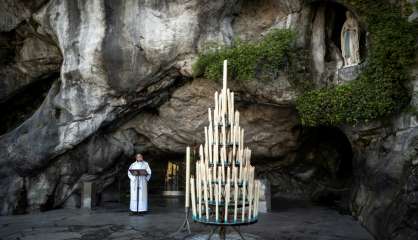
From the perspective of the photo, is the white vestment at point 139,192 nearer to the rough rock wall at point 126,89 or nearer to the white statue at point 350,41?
the rough rock wall at point 126,89

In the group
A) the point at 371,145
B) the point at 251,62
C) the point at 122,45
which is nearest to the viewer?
the point at 371,145

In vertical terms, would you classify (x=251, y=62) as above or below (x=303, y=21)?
below

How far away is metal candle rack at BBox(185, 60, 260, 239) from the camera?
20.0 ft

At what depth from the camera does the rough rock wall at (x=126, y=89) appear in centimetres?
1035

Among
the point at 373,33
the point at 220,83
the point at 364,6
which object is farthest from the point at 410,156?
the point at 220,83

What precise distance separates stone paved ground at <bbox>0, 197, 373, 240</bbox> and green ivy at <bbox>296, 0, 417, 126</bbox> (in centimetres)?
224

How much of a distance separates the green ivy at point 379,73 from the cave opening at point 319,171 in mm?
2982

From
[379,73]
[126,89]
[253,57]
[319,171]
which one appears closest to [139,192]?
[126,89]

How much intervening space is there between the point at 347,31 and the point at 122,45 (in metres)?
5.27

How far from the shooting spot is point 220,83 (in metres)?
10.5

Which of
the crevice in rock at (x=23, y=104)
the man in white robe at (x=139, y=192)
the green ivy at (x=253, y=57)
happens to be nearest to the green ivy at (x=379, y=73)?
the green ivy at (x=253, y=57)

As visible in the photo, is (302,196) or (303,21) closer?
(303,21)

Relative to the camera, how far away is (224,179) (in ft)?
20.1

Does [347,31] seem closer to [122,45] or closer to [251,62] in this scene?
[251,62]
